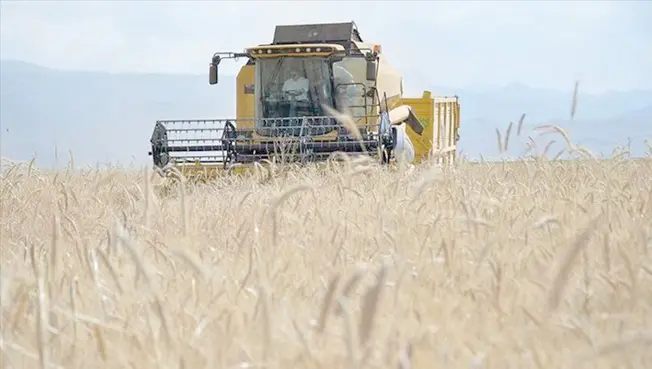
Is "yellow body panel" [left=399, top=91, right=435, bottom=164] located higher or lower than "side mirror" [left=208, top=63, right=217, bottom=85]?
lower

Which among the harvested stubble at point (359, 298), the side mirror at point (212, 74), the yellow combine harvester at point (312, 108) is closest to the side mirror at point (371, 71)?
the yellow combine harvester at point (312, 108)

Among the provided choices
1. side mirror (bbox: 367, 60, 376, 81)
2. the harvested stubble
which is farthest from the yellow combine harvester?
the harvested stubble

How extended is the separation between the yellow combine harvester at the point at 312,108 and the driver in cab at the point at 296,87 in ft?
0.05

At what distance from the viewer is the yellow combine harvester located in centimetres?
1038

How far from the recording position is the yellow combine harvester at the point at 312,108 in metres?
10.4

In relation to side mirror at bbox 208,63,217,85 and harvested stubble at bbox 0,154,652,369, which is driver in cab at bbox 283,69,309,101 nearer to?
side mirror at bbox 208,63,217,85

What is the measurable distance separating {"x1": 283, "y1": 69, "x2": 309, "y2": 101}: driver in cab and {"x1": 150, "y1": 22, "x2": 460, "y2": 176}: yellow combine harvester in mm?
14

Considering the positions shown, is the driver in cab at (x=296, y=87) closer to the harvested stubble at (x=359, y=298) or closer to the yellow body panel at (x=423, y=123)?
the yellow body panel at (x=423, y=123)

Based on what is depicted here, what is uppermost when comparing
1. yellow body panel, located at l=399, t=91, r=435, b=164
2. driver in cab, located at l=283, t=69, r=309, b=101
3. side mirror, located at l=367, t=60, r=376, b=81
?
side mirror, located at l=367, t=60, r=376, b=81

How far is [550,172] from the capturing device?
4.68 m

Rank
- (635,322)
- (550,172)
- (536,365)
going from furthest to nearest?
1. (550,172)
2. (635,322)
3. (536,365)

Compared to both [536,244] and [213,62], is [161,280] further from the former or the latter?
[213,62]

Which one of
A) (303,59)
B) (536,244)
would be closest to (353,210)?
(536,244)

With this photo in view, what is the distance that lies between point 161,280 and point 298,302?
468 millimetres
